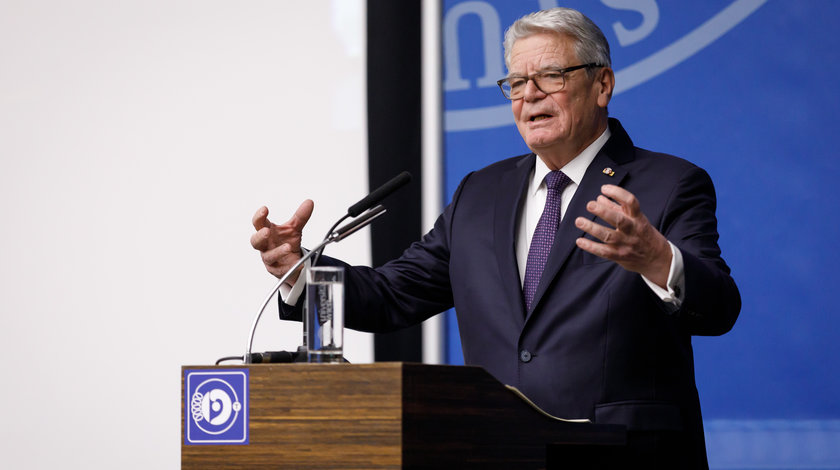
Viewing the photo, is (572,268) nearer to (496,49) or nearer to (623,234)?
(623,234)

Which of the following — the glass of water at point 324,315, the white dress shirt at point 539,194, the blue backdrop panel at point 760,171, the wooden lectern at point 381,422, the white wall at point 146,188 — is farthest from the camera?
the white wall at point 146,188

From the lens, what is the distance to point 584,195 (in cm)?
221

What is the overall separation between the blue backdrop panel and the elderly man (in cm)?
114

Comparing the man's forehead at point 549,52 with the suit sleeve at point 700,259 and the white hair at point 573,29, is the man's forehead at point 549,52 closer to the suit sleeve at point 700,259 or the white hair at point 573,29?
the white hair at point 573,29

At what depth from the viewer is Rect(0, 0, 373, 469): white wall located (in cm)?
408

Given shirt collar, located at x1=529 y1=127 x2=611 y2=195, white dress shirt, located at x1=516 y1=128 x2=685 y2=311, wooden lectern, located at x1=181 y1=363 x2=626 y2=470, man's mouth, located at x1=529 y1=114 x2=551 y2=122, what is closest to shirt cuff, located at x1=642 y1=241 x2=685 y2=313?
wooden lectern, located at x1=181 y1=363 x2=626 y2=470

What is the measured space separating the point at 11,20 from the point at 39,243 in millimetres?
1092

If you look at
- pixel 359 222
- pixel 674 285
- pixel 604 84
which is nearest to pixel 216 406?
pixel 359 222

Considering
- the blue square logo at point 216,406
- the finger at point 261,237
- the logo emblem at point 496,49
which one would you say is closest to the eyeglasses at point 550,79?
the finger at point 261,237

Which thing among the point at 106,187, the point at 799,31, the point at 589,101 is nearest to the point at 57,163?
the point at 106,187

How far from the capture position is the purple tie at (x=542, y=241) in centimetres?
217

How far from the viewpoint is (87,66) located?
439 cm

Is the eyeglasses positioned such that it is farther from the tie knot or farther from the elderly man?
the tie knot

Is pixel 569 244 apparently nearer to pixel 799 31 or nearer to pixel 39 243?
pixel 799 31
